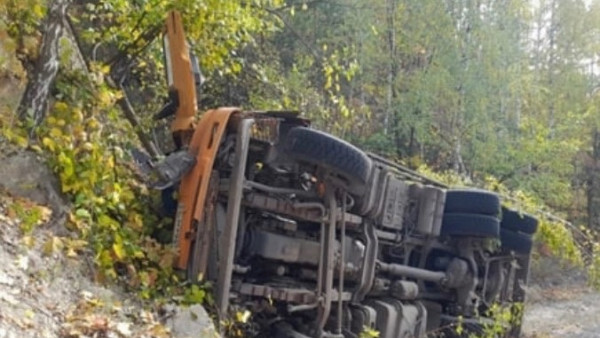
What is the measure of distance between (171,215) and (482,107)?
1463 cm

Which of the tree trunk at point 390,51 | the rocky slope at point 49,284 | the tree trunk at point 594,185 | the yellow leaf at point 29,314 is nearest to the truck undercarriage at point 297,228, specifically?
the rocky slope at point 49,284

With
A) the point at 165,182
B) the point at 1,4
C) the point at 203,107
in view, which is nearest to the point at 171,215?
the point at 165,182

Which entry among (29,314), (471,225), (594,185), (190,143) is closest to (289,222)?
(190,143)

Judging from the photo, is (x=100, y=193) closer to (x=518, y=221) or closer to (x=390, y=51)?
(x=518, y=221)

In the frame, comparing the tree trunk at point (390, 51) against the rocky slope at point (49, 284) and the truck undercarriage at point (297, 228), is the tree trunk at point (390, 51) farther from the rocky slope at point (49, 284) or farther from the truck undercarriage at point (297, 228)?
the rocky slope at point (49, 284)

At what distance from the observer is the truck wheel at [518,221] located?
21.4 ft

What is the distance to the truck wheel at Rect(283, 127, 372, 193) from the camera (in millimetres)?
4176

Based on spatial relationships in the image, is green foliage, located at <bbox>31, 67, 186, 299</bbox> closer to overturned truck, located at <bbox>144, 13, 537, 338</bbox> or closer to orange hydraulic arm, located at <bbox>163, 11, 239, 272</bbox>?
orange hydraulic arm, located at <bbox>163, 11, 239, 272</bbox>

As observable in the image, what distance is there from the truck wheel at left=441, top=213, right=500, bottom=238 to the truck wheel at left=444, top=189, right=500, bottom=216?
0.15 ft

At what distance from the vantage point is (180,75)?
478 centimetres

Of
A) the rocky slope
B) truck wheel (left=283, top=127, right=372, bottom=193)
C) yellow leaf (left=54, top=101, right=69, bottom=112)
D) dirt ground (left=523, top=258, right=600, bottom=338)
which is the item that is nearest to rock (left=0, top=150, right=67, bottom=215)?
the rocky slope

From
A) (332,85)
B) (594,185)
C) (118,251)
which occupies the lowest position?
(118,251)

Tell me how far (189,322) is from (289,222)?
3.47 ft

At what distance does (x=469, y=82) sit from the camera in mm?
17781
